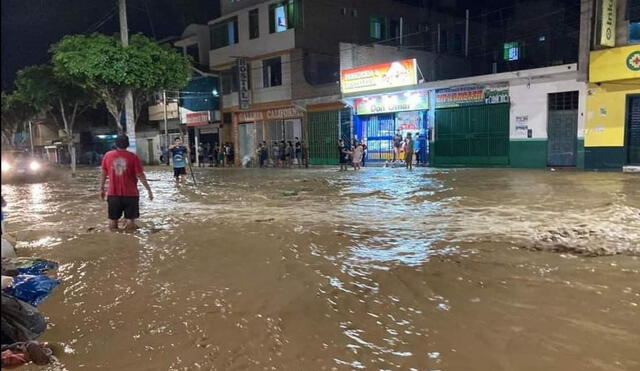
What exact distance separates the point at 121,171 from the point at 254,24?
24.1 meters

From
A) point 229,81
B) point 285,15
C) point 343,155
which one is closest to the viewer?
point 343,155

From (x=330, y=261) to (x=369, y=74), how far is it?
18772 millimetres

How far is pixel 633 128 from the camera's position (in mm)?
17531

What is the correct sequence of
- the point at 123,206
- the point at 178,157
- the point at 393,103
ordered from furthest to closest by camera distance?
the point at 393,103 < the point at 178,157 < the point at 123,206

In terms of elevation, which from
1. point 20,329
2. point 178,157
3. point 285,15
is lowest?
point 20,329

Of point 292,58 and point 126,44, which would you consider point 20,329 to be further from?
point 292,58

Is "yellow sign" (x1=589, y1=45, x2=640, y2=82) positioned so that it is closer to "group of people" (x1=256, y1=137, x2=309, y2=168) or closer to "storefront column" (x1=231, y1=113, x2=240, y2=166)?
"group of people" (x1=256, y1=137, x2=309, y2=168)

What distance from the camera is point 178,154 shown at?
664 inches

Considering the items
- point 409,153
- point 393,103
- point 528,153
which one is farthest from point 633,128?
point 393,103

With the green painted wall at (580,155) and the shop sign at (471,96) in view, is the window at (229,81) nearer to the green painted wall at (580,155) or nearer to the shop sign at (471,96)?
the shop sign at (471,96)

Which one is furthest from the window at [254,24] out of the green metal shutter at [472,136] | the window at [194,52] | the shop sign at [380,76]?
the green metal shutter at [472,136]

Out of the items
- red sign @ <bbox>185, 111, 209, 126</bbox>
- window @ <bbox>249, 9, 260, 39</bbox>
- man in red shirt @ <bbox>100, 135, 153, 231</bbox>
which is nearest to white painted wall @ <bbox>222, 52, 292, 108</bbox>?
window @ <bbox>249, 9, 260, 39</bbox>

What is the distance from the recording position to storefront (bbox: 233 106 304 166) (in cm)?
2989

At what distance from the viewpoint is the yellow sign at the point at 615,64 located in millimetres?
16594
